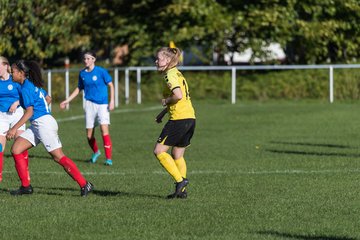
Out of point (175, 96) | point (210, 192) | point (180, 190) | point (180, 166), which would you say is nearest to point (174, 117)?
point (175, 96)

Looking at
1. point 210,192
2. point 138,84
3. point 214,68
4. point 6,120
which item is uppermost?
point 6,120

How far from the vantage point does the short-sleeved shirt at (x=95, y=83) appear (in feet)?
58.9

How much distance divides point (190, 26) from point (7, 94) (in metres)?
26.3

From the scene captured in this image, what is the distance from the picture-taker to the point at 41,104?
1255 centimetres

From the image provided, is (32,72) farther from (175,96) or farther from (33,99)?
(175,96)

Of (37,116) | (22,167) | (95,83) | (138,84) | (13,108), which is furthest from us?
(138,84)

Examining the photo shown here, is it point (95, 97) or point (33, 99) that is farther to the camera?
point (95, 97)

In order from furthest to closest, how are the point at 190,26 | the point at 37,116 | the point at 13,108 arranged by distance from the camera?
the point at 190,26
the point at 13,108
the point at 37,116

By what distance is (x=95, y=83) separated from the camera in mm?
18000

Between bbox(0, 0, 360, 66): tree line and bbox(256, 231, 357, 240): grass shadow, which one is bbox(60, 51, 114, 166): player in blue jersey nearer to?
bbox(256, 231, 357, 240): grass shadow

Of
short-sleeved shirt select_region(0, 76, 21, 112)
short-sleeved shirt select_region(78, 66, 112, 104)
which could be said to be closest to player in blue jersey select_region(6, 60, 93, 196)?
short-sleeved shirt select_region(0, 76, 21, 112)

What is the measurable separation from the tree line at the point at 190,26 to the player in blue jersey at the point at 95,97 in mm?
20872

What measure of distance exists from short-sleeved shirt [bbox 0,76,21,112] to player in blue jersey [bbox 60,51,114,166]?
228 centimetres

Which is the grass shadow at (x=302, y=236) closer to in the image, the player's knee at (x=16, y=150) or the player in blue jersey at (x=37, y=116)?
the player in blue jersey at (x=37, y=116)
